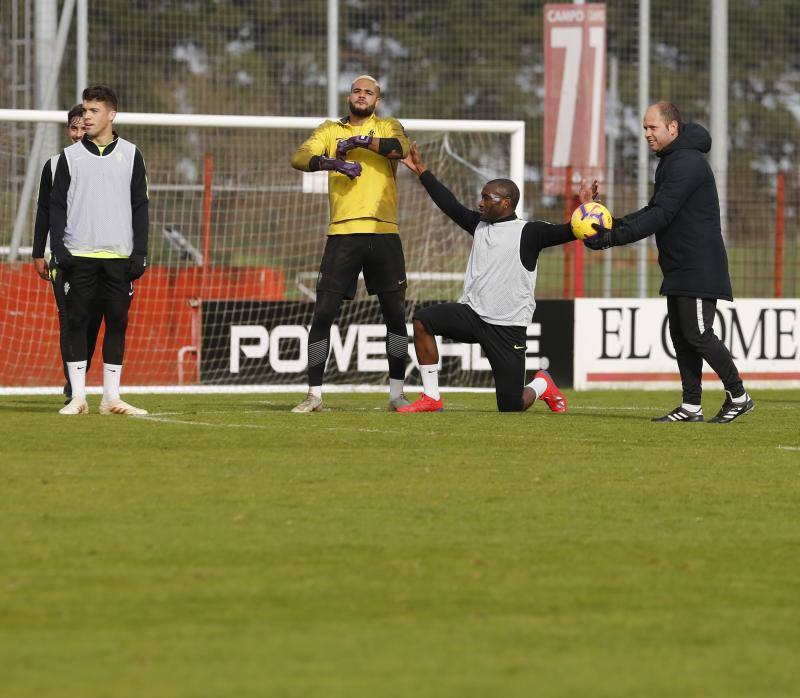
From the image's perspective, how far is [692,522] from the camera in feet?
19.8

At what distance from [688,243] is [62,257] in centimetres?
370

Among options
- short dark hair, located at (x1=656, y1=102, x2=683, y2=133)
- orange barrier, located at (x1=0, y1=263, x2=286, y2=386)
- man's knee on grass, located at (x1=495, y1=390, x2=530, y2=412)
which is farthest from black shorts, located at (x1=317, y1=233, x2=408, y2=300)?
orange barrier, located at (x1=0, y1=263, x2=286, y2=386)

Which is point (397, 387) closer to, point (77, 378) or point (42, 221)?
point (77, 378)

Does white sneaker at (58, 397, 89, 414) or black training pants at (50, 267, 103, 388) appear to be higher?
black training pants at (50, 267, 103, 388)

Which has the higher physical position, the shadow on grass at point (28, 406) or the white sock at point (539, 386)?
the white sock at point (539, 386)

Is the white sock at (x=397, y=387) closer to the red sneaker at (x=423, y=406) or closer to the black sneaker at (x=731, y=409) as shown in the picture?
the red sneaker at (x=423, y=406)

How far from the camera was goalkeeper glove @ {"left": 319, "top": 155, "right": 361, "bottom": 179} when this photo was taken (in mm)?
10281

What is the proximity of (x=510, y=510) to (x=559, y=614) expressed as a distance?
1.71m

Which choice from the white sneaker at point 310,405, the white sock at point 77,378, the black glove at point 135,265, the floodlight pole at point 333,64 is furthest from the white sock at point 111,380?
the floodlight pole at point 333,64

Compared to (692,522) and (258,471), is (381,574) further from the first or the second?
(258,471)

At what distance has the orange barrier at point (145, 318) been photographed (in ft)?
46.4

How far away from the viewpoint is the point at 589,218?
9.89m

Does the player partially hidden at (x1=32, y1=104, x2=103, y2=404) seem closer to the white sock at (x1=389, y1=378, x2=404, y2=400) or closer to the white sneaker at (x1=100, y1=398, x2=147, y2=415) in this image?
the white sneaker at (x1=100, y1=398, x2=147, y2=415)

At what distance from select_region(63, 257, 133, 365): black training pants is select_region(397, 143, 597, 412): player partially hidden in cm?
194
